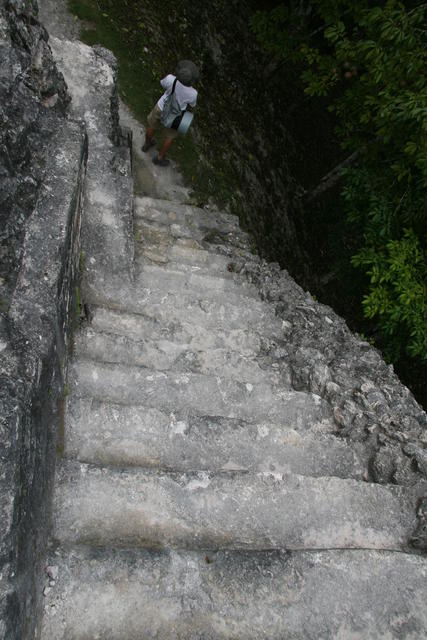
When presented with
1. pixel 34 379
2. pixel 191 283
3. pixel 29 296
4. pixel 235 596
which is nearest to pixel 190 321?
pixel 191 283

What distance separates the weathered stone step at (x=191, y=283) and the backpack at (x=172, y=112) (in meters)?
2.48

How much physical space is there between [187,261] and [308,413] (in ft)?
8.68

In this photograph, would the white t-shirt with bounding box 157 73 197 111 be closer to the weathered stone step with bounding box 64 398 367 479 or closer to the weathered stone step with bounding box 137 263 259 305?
the weathered stone step with bounding box 137 263 259 305

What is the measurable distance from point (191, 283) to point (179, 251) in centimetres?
92

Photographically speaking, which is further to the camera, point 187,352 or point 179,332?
point 179,332

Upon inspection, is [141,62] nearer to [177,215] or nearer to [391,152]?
[177,215]

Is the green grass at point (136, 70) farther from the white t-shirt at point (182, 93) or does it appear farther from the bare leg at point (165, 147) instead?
the white t-shirt at point (182, 93)

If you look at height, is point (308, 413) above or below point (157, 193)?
below

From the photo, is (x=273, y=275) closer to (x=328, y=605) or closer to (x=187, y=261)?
(x=187, y=261)

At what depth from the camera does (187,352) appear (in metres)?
3.93

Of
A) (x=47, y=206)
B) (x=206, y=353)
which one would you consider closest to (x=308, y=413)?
(x=206, y=353)

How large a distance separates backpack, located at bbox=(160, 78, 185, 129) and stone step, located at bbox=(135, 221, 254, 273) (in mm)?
1630

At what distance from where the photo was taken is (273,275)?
5617 mm

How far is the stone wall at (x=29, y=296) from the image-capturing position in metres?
1.90
